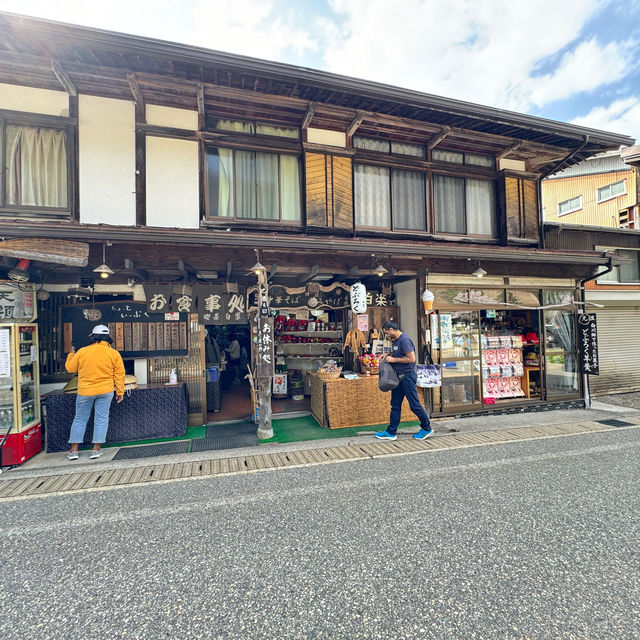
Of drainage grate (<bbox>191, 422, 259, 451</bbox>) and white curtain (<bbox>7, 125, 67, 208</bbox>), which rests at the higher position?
white curtain (<bbox>7, 125, 67, 208</bbox>)

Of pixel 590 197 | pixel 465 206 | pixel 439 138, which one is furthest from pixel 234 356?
pixel 590 197

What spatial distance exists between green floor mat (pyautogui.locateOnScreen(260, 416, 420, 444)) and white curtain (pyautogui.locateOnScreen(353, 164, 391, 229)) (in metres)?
4.84

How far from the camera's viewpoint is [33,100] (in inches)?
253

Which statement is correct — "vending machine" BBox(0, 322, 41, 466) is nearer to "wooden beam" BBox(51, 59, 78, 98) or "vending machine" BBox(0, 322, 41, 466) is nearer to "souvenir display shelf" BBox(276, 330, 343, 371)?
"wooden beam" BBox(51, 59, 78, 98)

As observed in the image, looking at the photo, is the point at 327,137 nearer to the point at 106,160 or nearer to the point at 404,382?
the point at 106,160

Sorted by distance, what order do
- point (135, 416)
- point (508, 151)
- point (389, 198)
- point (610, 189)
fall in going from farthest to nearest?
1. point (610, 189)
2. point (508, 151)
3. point (389, 198)
4. point (135, 416)

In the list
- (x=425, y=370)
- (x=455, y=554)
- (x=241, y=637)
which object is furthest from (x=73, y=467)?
(x=425, y=370)

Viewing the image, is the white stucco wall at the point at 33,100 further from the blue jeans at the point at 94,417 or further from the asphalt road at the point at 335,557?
the asphalt road at the point at 335,557

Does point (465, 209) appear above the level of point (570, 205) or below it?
below

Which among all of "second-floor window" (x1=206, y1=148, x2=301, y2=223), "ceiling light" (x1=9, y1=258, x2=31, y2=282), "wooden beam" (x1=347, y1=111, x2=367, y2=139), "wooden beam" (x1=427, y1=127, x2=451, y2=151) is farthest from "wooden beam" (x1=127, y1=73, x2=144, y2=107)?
"wooden beam" (x1=427, y1=127, x2=451, y2=151)

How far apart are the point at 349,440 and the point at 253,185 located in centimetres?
594

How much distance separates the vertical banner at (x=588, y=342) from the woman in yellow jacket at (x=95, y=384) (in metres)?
11.4

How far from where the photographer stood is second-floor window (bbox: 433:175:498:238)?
8891mm

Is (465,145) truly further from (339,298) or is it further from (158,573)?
(158,573)
